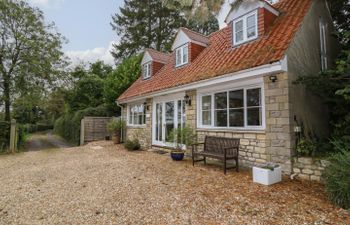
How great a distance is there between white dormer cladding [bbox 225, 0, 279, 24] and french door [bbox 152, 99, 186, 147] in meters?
3.63

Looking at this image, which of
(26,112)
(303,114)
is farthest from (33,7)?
(26,112)

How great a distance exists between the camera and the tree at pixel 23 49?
1433cm

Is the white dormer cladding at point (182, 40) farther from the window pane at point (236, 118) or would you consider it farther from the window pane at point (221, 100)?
the window pane at point (236, 118)

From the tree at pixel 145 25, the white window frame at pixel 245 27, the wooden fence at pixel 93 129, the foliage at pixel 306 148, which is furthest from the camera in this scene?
the tree at pixel 145 25

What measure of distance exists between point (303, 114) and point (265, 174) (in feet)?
7.55

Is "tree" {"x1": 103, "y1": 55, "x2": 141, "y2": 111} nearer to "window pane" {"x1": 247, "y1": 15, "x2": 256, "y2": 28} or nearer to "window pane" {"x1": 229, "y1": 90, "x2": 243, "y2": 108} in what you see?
"window pane" {"x1": 247, "y1": 15, "x2": 256, "y2": 28}

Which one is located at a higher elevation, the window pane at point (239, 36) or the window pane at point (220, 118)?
the window pane at point (239, 36)

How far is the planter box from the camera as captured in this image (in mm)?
4598

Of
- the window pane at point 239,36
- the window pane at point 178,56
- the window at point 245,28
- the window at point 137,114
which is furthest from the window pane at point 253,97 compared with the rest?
the window at point 137,114

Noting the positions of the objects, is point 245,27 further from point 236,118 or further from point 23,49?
point 23,49

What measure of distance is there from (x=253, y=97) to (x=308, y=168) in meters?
2.30

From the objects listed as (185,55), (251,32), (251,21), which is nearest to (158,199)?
(251,32)

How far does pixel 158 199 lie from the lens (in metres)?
3.91

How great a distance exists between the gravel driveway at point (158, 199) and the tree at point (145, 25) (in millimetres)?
17609
